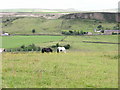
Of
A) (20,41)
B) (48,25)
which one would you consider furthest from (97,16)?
(20,41)

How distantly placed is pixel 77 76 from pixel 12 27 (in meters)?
121

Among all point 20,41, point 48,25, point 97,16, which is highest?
point 97,16

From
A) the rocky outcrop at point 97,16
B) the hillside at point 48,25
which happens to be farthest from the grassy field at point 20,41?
the rocky outcrop at point 97,16

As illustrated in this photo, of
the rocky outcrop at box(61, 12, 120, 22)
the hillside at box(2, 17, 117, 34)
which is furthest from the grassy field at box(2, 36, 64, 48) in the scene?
the rocky outcrop at box(61, 12, 120, 22)

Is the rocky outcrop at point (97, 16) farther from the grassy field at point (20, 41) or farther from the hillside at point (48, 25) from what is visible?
the grassy field at point (20, 41)

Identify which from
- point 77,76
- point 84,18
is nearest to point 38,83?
point 77,76

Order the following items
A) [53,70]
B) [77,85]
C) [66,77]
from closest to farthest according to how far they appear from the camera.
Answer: [77,85]
[66,77]
[53,70]

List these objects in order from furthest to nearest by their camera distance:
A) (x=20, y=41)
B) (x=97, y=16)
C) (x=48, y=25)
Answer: (x=97, y=16)
(x=48, y=25)
(x=20, y=41)

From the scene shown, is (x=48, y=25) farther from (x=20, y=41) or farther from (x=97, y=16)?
(x=20, y=41)

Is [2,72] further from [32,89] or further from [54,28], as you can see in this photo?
[54,28]

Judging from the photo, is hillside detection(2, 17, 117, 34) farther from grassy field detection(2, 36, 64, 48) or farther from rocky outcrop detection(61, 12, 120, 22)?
grassy field detection(2, 36, 64, 48)

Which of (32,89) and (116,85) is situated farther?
(116,85)

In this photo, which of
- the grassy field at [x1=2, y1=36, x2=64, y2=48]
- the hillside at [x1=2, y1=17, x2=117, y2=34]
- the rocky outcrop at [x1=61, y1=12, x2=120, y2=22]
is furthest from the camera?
the rocky outcrop at [x1=61, y1=12, x2=120, y2=22]

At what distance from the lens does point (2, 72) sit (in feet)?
47.1
